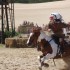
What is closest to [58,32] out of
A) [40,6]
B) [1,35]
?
[1,35]

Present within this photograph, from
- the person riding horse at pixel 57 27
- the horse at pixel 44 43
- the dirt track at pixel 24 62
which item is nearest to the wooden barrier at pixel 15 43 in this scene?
the dirt track at pixel 24 62

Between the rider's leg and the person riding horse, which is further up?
the person riding horse

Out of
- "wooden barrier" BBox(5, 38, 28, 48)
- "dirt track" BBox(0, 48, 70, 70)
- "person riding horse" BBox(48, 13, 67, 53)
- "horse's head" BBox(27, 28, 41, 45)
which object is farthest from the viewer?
"wooden barrier" BBox(5, 38, 28, 48)

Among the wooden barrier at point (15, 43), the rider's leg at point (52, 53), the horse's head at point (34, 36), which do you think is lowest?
the wooden barrier at point (15, 43)

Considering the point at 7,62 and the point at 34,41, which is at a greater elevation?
the point at 34,41

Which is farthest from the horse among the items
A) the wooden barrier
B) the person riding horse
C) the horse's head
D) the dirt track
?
the wooden barrier

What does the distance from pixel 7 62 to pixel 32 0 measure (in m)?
48.2

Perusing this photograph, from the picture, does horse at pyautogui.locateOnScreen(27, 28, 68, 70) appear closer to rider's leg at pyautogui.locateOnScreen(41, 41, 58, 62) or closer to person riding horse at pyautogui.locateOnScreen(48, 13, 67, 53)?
rider's leg at pyautogui.locateOnScreen(41, 41, 58, 62)

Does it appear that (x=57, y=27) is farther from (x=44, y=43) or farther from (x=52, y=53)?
(x=52, y=53)

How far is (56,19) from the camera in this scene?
33.3ft

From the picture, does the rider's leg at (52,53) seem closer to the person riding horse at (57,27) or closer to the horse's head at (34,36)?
the person riding horse at (57,27)

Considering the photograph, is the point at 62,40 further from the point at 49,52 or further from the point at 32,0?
the point at 32,0

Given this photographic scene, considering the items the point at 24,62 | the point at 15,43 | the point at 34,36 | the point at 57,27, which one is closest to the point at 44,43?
the point at 34,36

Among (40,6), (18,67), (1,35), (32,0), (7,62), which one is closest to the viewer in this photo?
(18,67)
